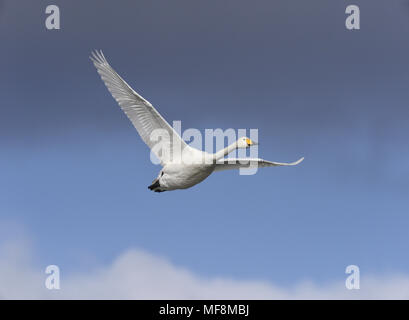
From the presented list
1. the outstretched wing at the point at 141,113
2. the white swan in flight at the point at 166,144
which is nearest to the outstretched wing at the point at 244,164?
the white swan in flight at the point at 166,144

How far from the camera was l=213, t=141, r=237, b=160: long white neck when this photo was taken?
19.4m

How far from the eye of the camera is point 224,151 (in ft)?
64.2

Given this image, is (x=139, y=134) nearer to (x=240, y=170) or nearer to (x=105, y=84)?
(x=105, y=84)

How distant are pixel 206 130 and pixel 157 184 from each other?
2.34 meters

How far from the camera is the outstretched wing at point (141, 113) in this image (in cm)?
1902

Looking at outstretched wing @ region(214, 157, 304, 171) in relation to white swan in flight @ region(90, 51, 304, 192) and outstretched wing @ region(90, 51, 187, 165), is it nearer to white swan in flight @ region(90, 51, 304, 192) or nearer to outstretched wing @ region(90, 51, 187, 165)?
white swan in flight @ region(90, 51, 304, 192)

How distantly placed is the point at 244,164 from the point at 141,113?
12.6ft

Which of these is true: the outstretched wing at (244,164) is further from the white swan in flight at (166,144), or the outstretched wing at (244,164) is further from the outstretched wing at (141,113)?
the outstretched wing at (141,113)

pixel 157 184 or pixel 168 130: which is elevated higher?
pixel 168 130

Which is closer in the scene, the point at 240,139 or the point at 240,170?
the point at 240,139

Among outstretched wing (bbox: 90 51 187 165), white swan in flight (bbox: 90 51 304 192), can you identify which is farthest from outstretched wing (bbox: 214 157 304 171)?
outstretched wing (bbox: 90 51 187 165)

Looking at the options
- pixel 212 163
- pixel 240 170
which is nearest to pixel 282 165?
pixel 240 170

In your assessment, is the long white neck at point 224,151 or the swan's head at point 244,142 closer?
the long white neck at point 224,151

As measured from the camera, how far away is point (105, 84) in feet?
63.6
